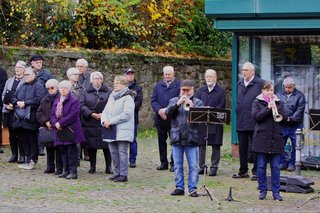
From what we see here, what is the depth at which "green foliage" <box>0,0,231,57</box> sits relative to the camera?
79.9 ft

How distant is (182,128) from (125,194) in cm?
135

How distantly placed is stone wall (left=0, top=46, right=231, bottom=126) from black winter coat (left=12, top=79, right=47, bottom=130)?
3971 millimetres

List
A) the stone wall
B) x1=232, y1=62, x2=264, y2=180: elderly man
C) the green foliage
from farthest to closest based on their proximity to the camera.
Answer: the green foliage
the stone wall
x1=232, y1=62, x2=264, y2=180: elderly man

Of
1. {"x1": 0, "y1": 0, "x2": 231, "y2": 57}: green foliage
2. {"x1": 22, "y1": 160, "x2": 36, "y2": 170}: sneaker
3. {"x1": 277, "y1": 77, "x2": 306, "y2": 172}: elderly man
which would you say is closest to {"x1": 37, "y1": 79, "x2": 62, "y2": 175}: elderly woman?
{"x1": 22, "y1": 160, "x2": 36, "y2": 170}: sneaker

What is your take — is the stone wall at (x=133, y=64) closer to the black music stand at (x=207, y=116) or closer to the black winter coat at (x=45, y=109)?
the black winter coat at (x=45, y=109)

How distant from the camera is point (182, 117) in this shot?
569 inches

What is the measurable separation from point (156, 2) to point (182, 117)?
1457cm

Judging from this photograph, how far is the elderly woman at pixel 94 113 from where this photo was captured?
16.7 m

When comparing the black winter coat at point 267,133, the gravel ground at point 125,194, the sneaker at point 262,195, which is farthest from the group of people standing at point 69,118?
the sneaker at point 262,195

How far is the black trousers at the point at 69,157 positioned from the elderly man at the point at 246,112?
2.83 metres

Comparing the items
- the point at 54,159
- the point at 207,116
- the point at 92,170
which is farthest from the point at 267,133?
the point at 54,159

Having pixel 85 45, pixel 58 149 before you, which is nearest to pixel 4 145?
pixel 58 149

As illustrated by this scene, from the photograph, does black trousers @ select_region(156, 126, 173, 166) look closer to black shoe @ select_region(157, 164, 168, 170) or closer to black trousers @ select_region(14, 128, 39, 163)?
black shoe @ select_region(157, 164, 168, 170)

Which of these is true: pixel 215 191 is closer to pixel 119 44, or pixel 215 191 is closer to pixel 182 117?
pixel 182 117
